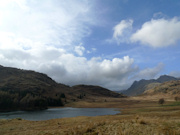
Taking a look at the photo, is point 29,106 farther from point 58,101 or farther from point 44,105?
point 58,101

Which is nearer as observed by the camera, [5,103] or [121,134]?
[121,134]

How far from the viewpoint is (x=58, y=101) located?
186m

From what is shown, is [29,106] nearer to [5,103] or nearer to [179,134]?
[5,103]

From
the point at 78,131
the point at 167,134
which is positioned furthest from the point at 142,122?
the point at 78,131

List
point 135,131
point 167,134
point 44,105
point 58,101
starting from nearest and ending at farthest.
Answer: point 167,134
point 135,131
point 44,105
point 58,101

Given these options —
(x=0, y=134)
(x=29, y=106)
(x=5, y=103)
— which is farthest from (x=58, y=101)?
(x=0, y=134)

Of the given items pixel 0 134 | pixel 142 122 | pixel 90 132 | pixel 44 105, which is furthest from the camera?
pixel 44 105

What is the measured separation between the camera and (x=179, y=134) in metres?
11.6

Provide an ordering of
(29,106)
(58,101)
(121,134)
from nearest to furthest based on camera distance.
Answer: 1. (121,134)
2. (29,106)
3. (58,101)

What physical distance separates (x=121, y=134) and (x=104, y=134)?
1.93 meters

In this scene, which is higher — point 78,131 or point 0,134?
point 78,131

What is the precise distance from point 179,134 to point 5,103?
472 feet

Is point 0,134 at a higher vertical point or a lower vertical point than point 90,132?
lower

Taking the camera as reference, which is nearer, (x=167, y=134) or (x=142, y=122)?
(x=167, y=134)
